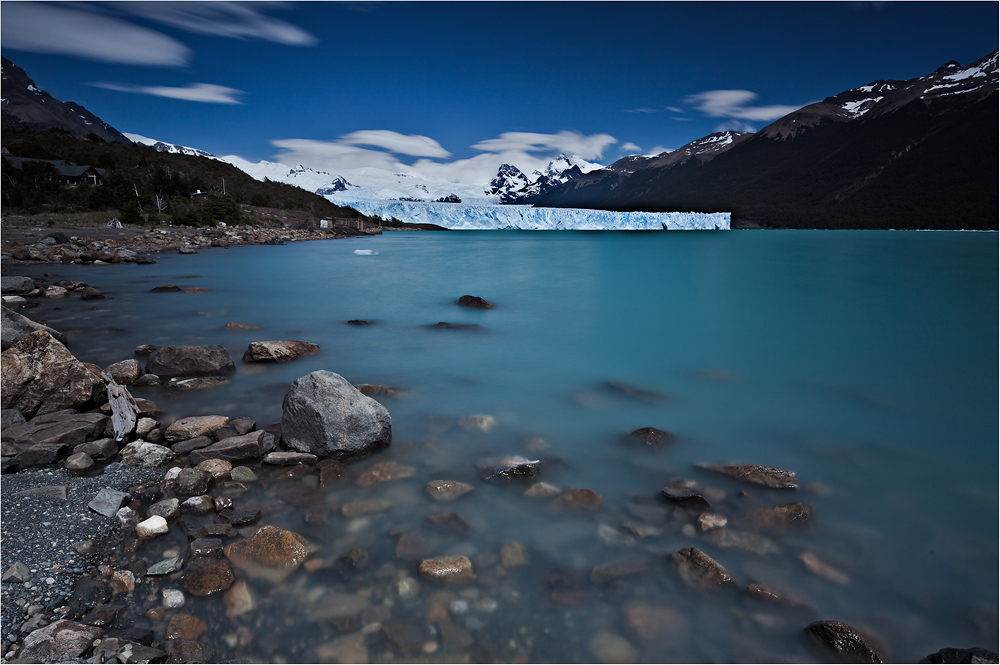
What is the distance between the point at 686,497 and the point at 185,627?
3.26 meters

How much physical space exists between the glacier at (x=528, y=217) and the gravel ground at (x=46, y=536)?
54.6 metres

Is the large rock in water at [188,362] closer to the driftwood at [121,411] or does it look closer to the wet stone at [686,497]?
the driftwood at [121,411]

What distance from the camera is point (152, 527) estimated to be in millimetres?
3197

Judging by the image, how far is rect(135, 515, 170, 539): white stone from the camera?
3172 millimetres

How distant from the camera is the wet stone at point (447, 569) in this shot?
2.97 meters

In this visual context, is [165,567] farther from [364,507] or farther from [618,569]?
[618,569]

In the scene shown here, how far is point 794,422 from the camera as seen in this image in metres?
5.73

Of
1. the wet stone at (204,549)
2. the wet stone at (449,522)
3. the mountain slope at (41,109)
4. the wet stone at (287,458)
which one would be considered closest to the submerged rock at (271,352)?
the wet stone at (287,458)

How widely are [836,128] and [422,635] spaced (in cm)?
23804

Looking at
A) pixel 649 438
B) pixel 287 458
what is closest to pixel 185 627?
pixel 287 458

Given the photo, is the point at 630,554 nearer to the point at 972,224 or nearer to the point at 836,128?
the point at 972,224

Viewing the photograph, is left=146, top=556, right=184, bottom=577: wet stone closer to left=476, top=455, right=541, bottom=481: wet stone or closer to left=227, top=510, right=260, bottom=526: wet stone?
left=227, top=510, right=260, bottom=526: wet stone

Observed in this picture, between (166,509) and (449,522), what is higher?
(166,509)

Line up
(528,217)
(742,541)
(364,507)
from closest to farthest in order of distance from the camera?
(742,541)
(364,507)
(528,217)
